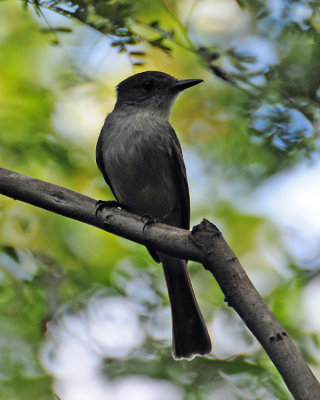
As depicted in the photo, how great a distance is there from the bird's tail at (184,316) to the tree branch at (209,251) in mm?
1511

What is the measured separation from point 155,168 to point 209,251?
2273mm

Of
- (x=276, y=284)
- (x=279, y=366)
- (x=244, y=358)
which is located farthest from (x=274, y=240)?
(x=279, y=366)

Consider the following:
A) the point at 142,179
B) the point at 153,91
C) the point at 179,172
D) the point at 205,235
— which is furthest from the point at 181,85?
the point at 205,235

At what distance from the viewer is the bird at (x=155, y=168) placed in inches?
197

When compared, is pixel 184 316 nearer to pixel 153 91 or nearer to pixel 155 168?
pixel 155 168

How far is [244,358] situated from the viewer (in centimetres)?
458

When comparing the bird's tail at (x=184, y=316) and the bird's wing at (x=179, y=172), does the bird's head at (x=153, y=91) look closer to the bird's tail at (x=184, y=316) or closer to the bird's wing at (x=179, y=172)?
the bird's wing at (x=179, y=172)

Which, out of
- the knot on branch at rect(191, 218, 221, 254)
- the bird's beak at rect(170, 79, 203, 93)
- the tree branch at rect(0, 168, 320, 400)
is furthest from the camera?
the bird's beak at rect(170, 79, 203, 93)

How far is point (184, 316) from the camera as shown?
4805 millimetres

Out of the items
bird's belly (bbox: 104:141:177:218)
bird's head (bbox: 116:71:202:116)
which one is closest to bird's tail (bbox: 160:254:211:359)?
bird's belly (bbox: 104:141:177:218)

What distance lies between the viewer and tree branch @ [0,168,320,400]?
232 cm

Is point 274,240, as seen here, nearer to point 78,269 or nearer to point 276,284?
point 276,284

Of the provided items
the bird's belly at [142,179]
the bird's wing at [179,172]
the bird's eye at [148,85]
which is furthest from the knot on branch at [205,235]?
the bird's eye at [148,85]

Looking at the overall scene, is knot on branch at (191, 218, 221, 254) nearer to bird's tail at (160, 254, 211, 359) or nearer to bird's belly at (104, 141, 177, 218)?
bird's tail at (160, 254, 211, 359)
